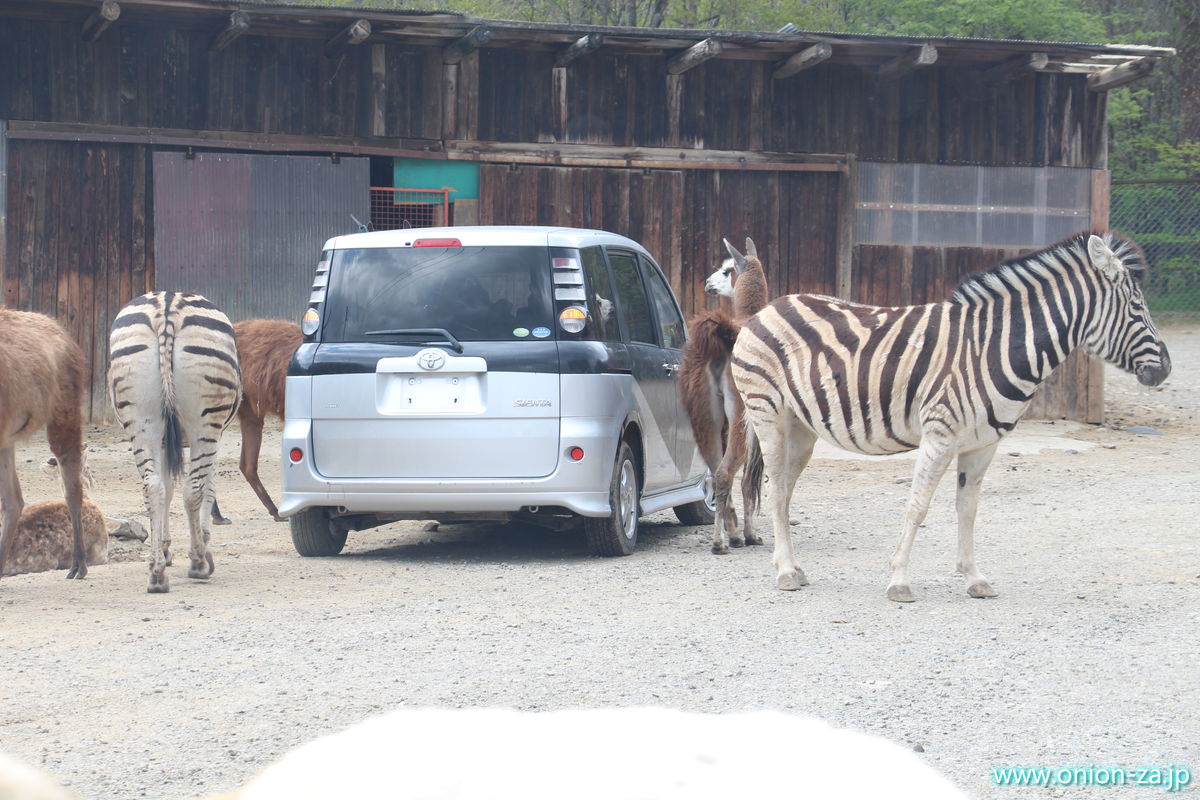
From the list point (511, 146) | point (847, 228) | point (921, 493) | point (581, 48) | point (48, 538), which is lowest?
point (48, 538)

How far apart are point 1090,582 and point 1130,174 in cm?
2843

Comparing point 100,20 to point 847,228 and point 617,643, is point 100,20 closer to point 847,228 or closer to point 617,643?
point 847,228

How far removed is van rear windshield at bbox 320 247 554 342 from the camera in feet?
26.2

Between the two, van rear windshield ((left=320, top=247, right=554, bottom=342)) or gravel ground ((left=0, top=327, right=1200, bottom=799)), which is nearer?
gravel ground ((left=0, top=327, right=1200, bottom=799))

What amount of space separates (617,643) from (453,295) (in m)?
3.04

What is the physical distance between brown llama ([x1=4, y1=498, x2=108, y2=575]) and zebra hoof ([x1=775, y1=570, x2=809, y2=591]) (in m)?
4.30

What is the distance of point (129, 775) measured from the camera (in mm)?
3918

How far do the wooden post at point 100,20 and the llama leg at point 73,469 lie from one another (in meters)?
6.78

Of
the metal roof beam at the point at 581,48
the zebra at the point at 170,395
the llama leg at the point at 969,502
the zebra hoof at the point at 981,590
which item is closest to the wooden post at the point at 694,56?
the metal roof beam at the point at 581,48

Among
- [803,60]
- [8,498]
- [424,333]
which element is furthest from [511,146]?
[8,498]

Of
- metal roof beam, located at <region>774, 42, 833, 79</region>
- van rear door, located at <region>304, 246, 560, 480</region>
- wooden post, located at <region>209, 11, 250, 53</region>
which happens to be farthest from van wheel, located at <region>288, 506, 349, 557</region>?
metal roof beam, located at <region>774, 42, 833, 79</region>

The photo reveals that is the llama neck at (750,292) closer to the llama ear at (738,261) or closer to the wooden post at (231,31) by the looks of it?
the llama ear at (738,261)

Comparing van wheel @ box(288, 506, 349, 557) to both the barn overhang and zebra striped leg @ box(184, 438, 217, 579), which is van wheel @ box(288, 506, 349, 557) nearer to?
zebra striped leg @ box(184, 438, 217, 579)

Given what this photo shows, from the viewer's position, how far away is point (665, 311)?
998 centimetres
